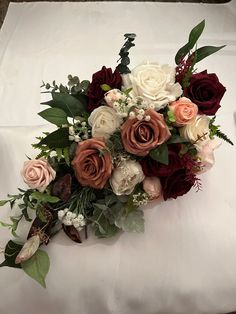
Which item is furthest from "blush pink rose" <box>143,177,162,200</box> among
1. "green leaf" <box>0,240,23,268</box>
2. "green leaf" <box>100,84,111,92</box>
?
"green leaf" <box>0,240,23,268</box>

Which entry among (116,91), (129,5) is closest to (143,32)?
(129,5)

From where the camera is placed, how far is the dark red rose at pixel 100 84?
2.81ft

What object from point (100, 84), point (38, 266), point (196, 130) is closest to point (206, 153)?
point (196, 130)

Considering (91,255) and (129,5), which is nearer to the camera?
(91,255)

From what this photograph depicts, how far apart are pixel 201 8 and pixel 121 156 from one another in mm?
1339

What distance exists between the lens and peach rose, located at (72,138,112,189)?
807 mm

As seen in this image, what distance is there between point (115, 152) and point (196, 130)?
0.59 feet

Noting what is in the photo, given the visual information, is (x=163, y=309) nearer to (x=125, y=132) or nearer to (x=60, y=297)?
(x=60, y=297)

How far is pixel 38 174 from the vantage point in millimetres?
838

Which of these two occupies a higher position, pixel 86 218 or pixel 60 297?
pixel 86 218

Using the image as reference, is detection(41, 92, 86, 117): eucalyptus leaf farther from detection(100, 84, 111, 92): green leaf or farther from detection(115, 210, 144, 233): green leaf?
detection(115, 210, 144, 233): green leaf

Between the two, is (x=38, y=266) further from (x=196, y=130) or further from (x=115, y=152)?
(x=196, y=130)

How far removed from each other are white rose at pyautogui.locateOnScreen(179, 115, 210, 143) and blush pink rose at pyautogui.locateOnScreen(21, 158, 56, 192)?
0.30 meters

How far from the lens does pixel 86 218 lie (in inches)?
35.3
